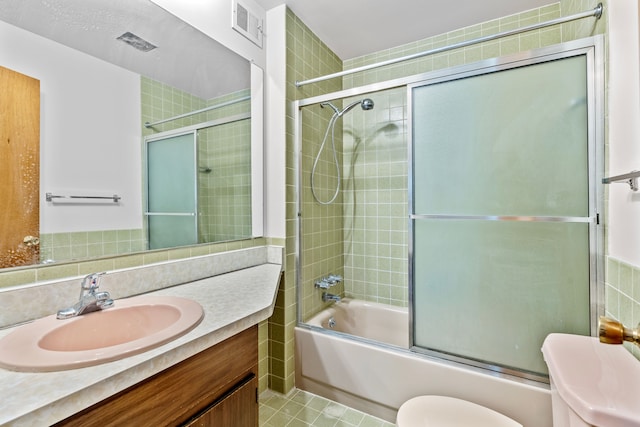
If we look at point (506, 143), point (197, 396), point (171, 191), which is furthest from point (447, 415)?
point (171, 191)

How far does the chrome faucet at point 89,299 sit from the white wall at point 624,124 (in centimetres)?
177

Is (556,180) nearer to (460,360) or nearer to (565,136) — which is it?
(565,136)

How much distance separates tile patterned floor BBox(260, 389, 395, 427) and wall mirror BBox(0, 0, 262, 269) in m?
1.06

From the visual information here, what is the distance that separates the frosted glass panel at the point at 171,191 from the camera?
138 cm

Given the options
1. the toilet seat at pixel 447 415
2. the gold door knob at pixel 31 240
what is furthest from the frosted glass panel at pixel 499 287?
the gold door knob at pixel 31 240

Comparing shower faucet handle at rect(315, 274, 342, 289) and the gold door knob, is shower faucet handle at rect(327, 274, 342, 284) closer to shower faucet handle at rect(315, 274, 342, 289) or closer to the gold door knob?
shower faucet handle at rect(315, 274, 342, 289)

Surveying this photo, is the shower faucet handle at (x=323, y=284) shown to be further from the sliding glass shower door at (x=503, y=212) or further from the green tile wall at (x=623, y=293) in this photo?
the green tile wall at (x=623, y=293)

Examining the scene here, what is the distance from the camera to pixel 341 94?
5.93 feet

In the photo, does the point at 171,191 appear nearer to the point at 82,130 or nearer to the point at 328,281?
the point at 82,130

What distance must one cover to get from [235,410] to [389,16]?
238cm

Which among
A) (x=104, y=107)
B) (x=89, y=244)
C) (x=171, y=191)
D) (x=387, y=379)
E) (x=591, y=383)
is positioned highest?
(x=104, y=107)

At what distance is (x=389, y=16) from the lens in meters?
1.98

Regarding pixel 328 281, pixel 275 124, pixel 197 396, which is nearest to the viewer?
pixel 197 396

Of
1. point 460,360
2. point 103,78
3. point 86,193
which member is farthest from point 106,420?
point 460,360
